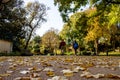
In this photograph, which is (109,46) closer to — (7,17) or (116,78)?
(7,17)

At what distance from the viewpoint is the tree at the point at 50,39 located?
100562mm

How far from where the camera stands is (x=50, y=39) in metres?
103

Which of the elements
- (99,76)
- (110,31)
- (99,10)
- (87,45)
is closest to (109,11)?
(99,10)

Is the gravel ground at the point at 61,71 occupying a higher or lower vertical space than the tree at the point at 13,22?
lower

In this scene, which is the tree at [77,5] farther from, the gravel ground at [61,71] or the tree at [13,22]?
the tree at [13,22]

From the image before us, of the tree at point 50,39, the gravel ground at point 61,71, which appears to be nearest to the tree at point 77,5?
the gravel ground at point 61,71

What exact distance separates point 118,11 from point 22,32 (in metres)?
36.8

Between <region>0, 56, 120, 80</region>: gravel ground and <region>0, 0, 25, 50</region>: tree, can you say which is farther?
<region>0, 0, 25, 50</region>: tree

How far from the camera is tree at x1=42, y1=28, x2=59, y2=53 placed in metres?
101

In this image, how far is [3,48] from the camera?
56312mm

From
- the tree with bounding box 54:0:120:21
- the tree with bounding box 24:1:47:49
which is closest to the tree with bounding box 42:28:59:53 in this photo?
the tree with bounding box 24:1:47:49

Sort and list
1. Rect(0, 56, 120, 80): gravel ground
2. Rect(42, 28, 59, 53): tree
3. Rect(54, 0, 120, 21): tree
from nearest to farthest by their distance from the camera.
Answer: Rect(0, 56, 120, 80): gravel ground
Rect(54, 0, 120, 21): tree
Rect(42, 28, 59, 53): tree

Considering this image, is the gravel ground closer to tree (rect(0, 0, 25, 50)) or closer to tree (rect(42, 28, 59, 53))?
tree (rect(0, 0, 25, 50))

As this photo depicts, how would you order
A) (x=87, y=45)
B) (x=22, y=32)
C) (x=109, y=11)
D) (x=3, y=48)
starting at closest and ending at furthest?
(x=109, y=11), (x=3, y=48), (x=22, y=32), (x=87, y=45)
